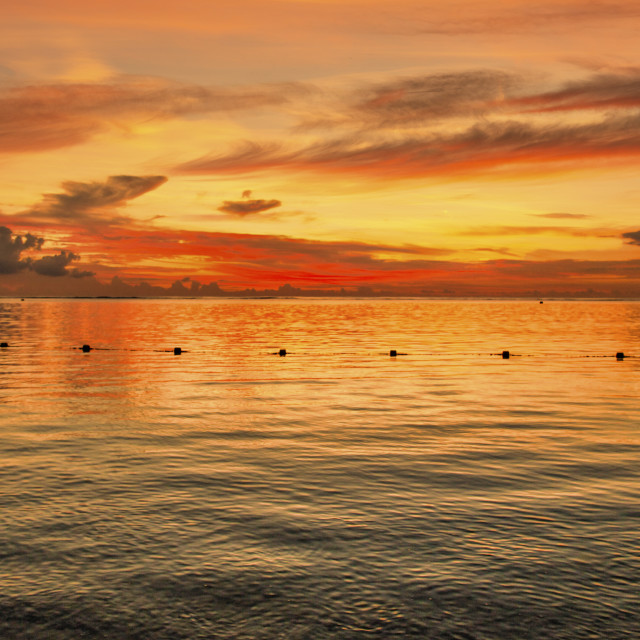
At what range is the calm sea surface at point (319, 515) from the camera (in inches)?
398

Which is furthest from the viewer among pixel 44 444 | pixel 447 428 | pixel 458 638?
pixel 447 428

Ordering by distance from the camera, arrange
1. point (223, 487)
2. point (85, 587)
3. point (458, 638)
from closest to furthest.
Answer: point (458, 638) → point (85, 587) → point (223, 487)

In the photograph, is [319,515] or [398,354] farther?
[398,354]

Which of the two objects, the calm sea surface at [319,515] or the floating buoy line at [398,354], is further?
the floating buoy line at [398,354]

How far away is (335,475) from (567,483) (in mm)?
6331

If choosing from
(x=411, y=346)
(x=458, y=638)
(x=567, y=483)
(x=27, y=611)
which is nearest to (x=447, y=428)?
(x=567, y=483)

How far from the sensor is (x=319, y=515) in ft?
49.0

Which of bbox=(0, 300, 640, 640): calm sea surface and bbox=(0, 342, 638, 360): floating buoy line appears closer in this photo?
bbox=(0, 300, 640, 640): calm sea surface

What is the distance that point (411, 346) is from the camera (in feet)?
228

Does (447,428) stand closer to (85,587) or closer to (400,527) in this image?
(400,527)

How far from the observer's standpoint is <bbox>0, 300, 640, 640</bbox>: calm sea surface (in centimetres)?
1011

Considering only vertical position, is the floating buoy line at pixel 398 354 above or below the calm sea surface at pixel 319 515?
above

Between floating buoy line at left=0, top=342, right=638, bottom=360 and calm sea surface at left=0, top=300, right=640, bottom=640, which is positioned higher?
floating buoy line at left=0, top=342, right=638, bottom=360

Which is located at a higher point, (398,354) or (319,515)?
(398,354)
